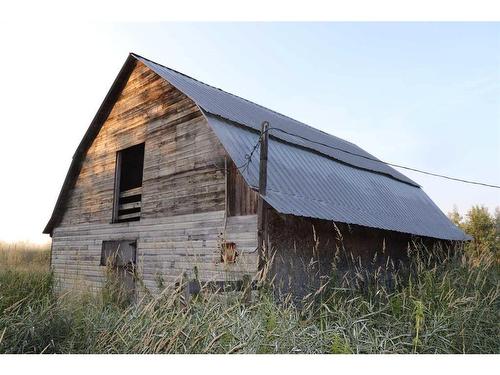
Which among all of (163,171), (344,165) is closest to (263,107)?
(344,165)

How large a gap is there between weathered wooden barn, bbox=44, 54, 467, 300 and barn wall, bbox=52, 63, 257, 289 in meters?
0.03

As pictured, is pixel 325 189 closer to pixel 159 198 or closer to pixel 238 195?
pixel 238 195

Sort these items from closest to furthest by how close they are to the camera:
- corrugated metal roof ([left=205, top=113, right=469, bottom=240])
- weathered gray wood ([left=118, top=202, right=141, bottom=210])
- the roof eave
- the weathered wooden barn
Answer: the weathered wooden barn → corrugated metal roof ([left=205, top=113, right=469, bottom=240]) → weathered gray wood ([left=118, top=202, right=141, bottom=210]) → the roof eave

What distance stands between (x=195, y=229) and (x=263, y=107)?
8.91 m

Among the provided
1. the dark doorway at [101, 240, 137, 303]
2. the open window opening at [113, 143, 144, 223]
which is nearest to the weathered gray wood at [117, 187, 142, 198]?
the open window opening at [113, 143, 144, 223]

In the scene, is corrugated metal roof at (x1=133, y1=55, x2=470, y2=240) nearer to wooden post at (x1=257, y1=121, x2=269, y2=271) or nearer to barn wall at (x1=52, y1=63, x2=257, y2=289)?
wooden post at (x1=257, y1=121, x2=269, y2=271)

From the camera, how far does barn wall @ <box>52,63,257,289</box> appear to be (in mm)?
9117

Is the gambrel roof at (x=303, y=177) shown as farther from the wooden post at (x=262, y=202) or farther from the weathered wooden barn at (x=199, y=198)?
the wooden post at (x=262, y=202)

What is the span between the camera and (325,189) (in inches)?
421

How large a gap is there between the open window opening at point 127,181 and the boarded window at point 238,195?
3.46m

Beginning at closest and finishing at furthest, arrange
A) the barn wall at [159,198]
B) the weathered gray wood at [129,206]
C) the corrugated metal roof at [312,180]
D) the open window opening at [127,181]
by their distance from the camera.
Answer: the corrugated metal roof at [312,180]
the barn wall at [159,198]
the weathered gray wood at [129,206]
the open window opening at [127,181]

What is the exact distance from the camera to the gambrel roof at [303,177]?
9.04 m

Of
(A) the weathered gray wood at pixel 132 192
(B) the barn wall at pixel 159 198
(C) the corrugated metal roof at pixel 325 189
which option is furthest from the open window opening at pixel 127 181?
(C) the corrugated metal roof at pixel 325 189

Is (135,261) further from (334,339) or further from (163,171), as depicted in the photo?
(334,339)
